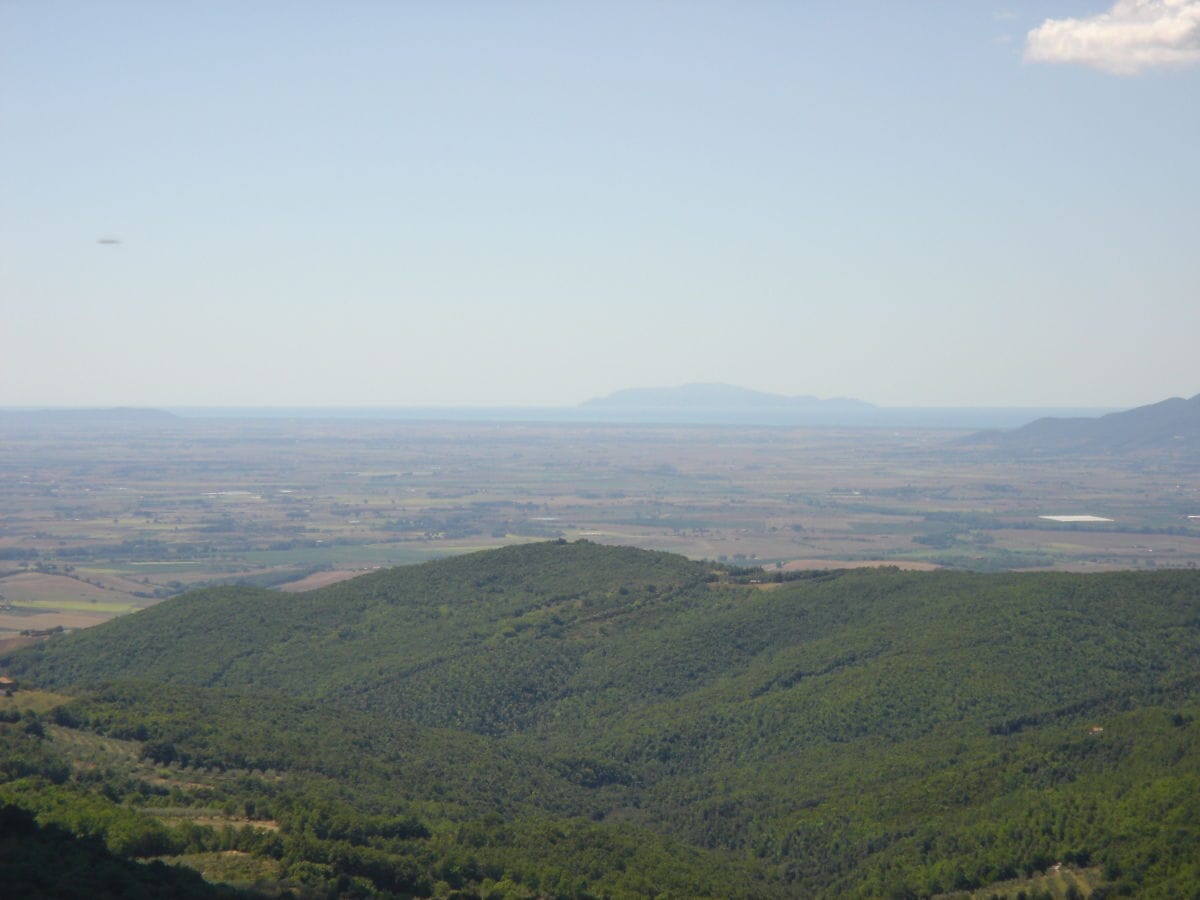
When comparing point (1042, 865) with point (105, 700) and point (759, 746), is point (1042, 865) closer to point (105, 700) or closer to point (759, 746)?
point (759, 746)

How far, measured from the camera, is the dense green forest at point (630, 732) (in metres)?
50.9

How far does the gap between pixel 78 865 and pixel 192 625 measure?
6659cm

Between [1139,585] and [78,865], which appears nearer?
[78,865]

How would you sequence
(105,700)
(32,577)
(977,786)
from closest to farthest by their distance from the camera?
(977,786) → (105,700) → (32,577)

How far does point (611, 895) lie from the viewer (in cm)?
4897

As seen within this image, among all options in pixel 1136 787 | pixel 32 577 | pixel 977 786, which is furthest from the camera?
pixel 32 577

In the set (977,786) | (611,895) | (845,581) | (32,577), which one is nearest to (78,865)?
(611,895)

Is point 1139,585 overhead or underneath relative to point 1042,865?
overhead

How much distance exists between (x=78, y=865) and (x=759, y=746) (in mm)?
47305

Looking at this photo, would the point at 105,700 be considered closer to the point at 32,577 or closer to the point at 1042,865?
the point at 1042,865

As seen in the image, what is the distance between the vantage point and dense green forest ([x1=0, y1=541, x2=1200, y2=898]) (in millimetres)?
50938

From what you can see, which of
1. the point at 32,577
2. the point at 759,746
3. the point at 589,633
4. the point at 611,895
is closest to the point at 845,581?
the point at 589,633

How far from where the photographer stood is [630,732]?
82.6 m

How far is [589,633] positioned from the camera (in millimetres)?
101688
